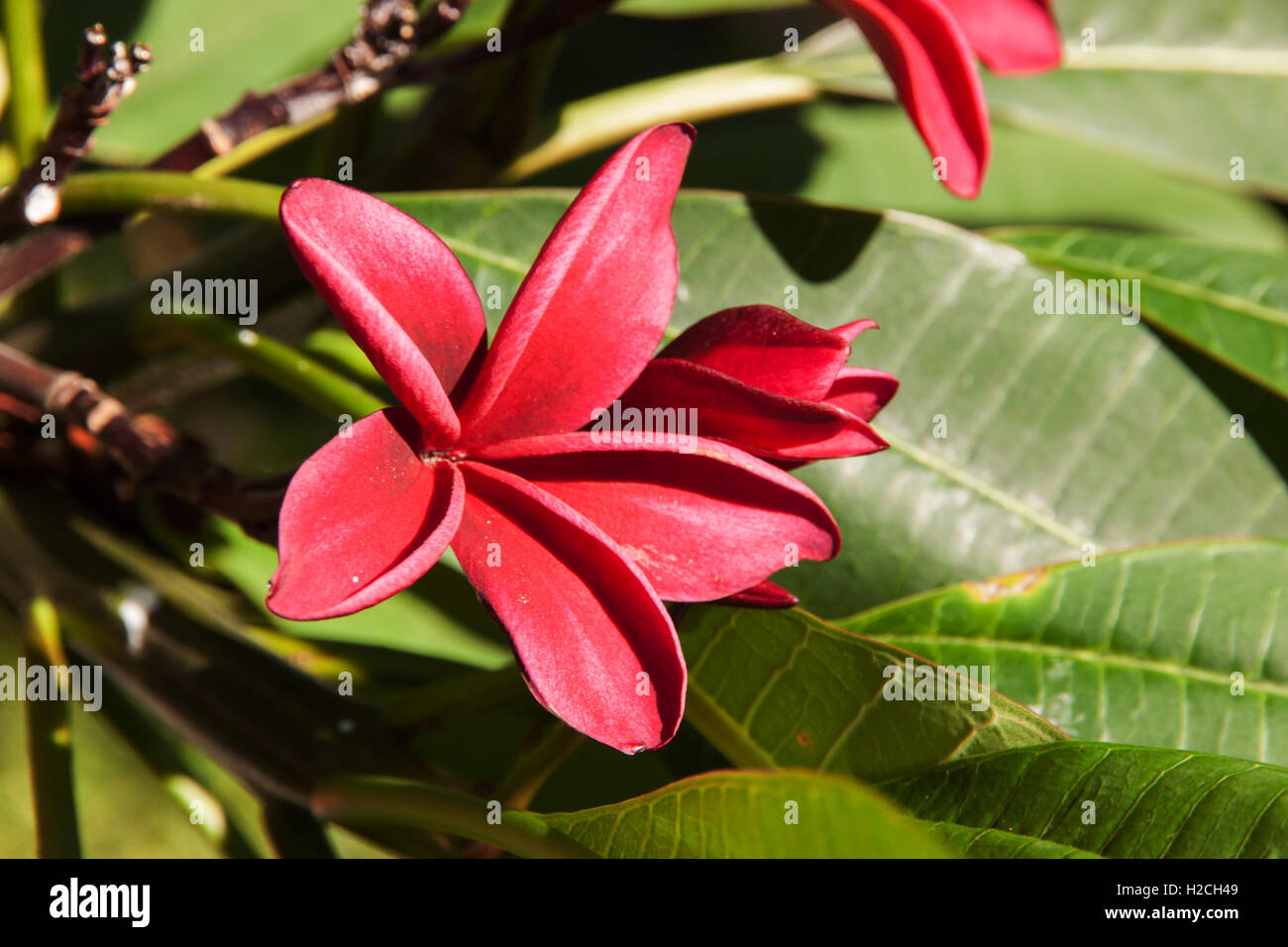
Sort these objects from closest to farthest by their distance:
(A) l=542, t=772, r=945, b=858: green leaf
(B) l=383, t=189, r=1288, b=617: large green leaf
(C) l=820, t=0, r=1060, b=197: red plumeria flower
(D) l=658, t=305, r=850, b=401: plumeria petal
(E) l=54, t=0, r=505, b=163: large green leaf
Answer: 1. (A) l=542, t=772, r=945, b=858: green leaf
2. (D) l=658, t=305, r=850, b=401: plumeria petal
3. (C) l=820, t=0, r=1060, b=197: red plumeria flower
4. (B) l=383, t=189, r=1288, b=617: large green leaf
5. (E) l=54, t=0, r=505, b=163: large green leaf

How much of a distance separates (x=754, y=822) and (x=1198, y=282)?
1.83 feet

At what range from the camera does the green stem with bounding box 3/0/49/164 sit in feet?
2.25

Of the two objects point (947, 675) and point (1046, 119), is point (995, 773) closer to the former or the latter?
point (947, 675)

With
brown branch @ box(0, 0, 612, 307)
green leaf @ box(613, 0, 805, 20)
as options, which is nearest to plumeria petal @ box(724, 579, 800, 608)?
brown branch @ box(0, 0, 612, 307)

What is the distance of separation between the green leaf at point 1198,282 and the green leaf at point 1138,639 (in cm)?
16

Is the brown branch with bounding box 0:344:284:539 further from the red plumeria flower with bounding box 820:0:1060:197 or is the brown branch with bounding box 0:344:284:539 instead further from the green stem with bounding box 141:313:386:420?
the red plumeria flower with bounding box 820:0:1060:197

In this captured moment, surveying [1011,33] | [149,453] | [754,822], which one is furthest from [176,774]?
[1011,33]

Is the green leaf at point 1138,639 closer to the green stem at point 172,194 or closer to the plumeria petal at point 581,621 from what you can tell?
the plumeria petal at point 581,621

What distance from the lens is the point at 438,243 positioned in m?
0.44

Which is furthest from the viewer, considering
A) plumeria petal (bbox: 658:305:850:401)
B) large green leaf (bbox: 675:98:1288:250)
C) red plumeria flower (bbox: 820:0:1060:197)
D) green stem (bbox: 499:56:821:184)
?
large green leaf (bbox: 675:98:1288:250)

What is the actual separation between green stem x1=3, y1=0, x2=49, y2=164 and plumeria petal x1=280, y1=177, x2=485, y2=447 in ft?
1.29

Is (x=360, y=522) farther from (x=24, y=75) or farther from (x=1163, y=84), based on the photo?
(x=1163, y=84)

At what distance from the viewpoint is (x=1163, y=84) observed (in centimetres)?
102

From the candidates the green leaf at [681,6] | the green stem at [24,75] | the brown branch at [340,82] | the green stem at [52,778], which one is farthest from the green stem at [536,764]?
the green leaf at [681,6]
